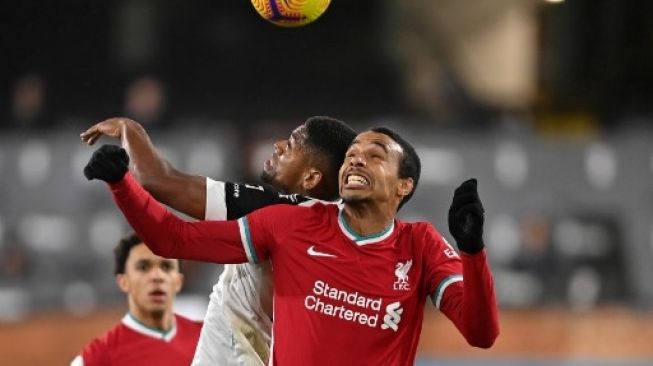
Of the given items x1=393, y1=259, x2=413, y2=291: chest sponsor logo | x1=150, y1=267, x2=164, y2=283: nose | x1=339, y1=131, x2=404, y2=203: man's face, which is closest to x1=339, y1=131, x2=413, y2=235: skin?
x1=339, y1=131, x2=404, y2=203: man's face

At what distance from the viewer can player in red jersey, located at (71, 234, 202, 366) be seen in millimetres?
5828

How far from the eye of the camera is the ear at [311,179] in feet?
15.5

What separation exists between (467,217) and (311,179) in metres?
1.13

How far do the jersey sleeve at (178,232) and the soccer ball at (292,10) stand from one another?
1.05 meters

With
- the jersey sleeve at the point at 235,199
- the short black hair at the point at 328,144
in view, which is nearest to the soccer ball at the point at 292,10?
the short black hair at the point at 328,144

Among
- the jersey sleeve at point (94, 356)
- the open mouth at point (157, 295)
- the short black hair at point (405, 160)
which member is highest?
the short black hair at point (405, 160)

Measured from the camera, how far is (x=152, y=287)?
590 centimetres

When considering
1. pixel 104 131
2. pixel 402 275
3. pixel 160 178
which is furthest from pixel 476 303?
pixel 104 131

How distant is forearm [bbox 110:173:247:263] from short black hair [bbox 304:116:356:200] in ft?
2.33

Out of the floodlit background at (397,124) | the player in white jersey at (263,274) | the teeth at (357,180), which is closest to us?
the teeth at (357,180)

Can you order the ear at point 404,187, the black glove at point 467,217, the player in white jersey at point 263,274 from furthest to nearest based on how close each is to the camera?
the player in white jersey at point 263,274
the ear at point 404,187
the black glove at point 467,217

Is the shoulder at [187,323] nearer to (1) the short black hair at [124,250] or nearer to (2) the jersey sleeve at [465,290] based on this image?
(1) the short black hair at [124,250]

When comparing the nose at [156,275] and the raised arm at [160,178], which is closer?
the raised arm at [160,178]

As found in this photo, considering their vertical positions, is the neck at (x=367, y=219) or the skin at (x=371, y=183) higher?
the skin at (x=371, y=183)
